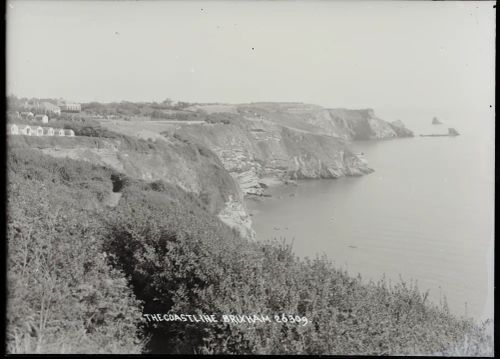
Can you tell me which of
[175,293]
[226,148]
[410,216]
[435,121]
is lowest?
[175,293]

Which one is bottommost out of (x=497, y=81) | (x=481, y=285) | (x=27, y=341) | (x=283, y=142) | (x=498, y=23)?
(x=27, y=341)

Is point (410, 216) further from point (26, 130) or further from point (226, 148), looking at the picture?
point (26, 130)

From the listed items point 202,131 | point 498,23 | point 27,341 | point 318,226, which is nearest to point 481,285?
point 318,226

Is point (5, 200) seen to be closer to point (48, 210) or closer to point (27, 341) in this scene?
point (48, 210)

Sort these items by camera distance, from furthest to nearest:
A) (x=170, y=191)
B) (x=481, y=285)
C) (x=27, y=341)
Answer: (x=170, y=191)
(x=481, y=285)
(x=27, y=341)

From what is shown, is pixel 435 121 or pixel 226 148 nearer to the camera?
pixel 435 121

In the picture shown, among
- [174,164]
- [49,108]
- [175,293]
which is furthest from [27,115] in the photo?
[175,293]
